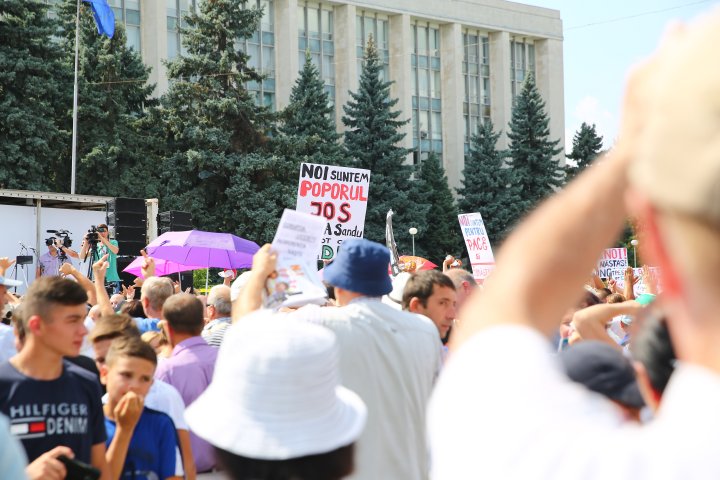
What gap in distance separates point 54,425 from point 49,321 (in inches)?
17.6

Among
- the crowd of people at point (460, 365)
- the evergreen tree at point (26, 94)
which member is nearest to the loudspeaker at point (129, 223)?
the crowd of people at point (460, 365)

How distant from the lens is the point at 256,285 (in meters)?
3.31

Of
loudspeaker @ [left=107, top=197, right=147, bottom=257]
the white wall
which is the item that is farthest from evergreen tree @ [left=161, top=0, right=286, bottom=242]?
loudspeaker @ [left=107, top=197, right=147, bottom=257]

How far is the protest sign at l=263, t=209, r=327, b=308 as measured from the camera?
3.64m

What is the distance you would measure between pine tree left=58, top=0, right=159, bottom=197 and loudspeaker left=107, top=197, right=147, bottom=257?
19314 millimetres

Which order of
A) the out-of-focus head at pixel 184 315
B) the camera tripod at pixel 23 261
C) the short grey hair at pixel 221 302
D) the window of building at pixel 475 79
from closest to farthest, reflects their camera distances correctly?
the out-of-focus head at pixel 184 315 < the short grey hair at pixel 221 302 < the camera tripod at pixel 23 261 < the window of building at pixel 475 79

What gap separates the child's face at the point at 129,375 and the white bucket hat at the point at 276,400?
2.06 meters

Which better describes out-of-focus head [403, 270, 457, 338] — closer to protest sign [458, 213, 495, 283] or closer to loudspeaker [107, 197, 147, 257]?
protest sign [458, 213, 495, 283]

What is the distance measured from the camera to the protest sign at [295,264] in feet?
11.9

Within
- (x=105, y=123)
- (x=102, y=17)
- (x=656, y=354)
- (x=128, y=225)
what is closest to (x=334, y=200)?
(x=656, y=354)

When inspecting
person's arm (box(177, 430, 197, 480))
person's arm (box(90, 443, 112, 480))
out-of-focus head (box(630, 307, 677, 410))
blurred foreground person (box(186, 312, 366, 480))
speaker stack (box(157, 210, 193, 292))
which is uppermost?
speaker stack (box(157, 210, 193, 292))

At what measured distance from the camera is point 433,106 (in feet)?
211

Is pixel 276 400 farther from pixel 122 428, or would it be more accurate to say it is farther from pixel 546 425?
pixel 122 428

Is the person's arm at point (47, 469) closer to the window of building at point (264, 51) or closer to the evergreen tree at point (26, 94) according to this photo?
the evergreen tree at point (26, 94)
